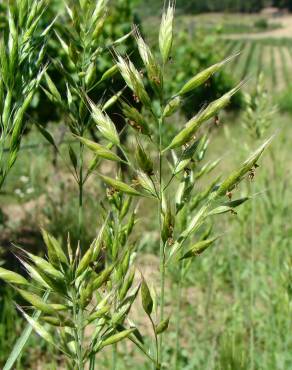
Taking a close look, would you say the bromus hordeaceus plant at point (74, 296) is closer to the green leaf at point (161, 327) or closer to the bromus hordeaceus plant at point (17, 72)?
the green leaf at point (161, 327)

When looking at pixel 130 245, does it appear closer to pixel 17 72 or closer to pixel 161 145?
pixel 161 145

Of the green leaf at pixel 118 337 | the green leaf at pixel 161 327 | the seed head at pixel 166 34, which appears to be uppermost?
the seed head at pixel 166 34

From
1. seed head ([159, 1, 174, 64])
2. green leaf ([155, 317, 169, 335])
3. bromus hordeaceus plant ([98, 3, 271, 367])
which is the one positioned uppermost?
seed head ([159, 1, 174, 64])

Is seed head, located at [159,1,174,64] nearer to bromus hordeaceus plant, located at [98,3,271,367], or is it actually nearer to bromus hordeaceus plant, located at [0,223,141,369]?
bromus hordeaceus plant, located at [98,3,271,367]

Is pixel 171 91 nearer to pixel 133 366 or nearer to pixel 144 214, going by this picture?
pixel 144 214

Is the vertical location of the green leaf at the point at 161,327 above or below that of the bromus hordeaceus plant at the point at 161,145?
below

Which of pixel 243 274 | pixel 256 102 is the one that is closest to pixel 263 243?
pixel 243 274

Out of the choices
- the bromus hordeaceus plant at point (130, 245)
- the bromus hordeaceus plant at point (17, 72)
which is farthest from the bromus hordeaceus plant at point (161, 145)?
the bromus hordeaceus plant at point (17, 72)

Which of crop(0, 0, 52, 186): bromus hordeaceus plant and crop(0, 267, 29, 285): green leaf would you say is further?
crop(0, 0, 52, 186): bromus hordeaceus plant

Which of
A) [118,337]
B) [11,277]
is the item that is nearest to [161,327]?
[118,337]

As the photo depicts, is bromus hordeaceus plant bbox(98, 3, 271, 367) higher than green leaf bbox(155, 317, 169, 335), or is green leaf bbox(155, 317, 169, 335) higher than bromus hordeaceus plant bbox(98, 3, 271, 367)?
bromus hordeaceus plant bbox(98, 3, 271, 367)

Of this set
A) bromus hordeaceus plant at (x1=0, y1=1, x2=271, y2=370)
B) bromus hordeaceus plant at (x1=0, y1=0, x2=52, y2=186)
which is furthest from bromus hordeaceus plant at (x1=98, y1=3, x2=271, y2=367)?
bromus hordeaceus plant at (x1=0, y1=0, x2=52, y2=186)
